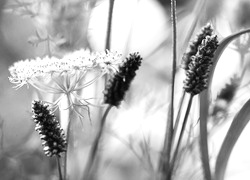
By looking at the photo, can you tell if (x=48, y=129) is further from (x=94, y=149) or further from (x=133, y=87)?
(x=133, y=87)

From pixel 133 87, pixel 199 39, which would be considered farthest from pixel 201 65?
pixel 133 87

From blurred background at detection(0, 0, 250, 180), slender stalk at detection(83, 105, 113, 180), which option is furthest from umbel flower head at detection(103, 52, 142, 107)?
blurred background at detection(0, 0, 250, 180)

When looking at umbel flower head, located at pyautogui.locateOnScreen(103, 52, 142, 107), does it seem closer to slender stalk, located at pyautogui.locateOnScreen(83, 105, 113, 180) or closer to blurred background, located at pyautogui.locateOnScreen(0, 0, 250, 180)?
slender stalk, located at pyautogui.locateOnScreen(83, 105, 113, 180)

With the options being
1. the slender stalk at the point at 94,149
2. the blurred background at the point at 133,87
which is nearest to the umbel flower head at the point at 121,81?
the slender stalk at the point at 94,149

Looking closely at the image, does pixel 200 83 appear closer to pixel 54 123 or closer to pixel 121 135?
pixel 54 123

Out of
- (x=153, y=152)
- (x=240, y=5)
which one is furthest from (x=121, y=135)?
(x=240, y=5)

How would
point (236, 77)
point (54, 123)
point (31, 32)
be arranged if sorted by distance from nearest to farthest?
point (54, 123) < point (236, 77) < point (31, 32)
